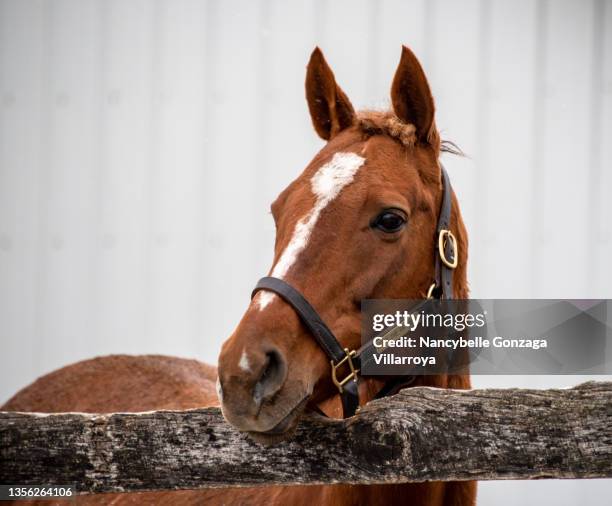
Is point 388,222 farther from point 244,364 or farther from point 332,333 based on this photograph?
point 244,364

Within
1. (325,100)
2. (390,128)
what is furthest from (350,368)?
(325,100)

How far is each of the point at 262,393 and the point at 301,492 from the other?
0.73 m

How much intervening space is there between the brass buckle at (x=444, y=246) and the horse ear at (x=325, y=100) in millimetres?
536

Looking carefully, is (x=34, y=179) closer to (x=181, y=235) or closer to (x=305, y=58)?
(x=181, y=235)

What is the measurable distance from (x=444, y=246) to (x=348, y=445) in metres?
0.84

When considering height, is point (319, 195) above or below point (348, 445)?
above

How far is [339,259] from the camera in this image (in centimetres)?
197

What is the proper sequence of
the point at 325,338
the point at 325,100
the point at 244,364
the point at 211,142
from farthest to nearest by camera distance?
the point at 211,142
the point at 325,100
the point at 325,338
the point at 244,364

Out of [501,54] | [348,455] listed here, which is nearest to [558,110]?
[501,54]

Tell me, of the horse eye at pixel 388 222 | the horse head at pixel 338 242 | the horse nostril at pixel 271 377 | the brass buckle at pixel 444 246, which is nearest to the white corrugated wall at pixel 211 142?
the horse head at pixel 338 242

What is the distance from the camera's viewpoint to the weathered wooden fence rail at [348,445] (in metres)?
1.57

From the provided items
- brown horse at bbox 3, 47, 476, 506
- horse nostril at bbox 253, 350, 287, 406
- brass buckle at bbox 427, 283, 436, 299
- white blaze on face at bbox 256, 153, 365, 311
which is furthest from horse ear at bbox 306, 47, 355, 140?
horse nostril at bbox 253, 350, 287, 406

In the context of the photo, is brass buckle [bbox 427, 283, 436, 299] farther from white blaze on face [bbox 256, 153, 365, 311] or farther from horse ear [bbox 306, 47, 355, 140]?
horse ear [bbox 306, 47, 355, 140]

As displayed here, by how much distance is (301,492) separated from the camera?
2236 mm
